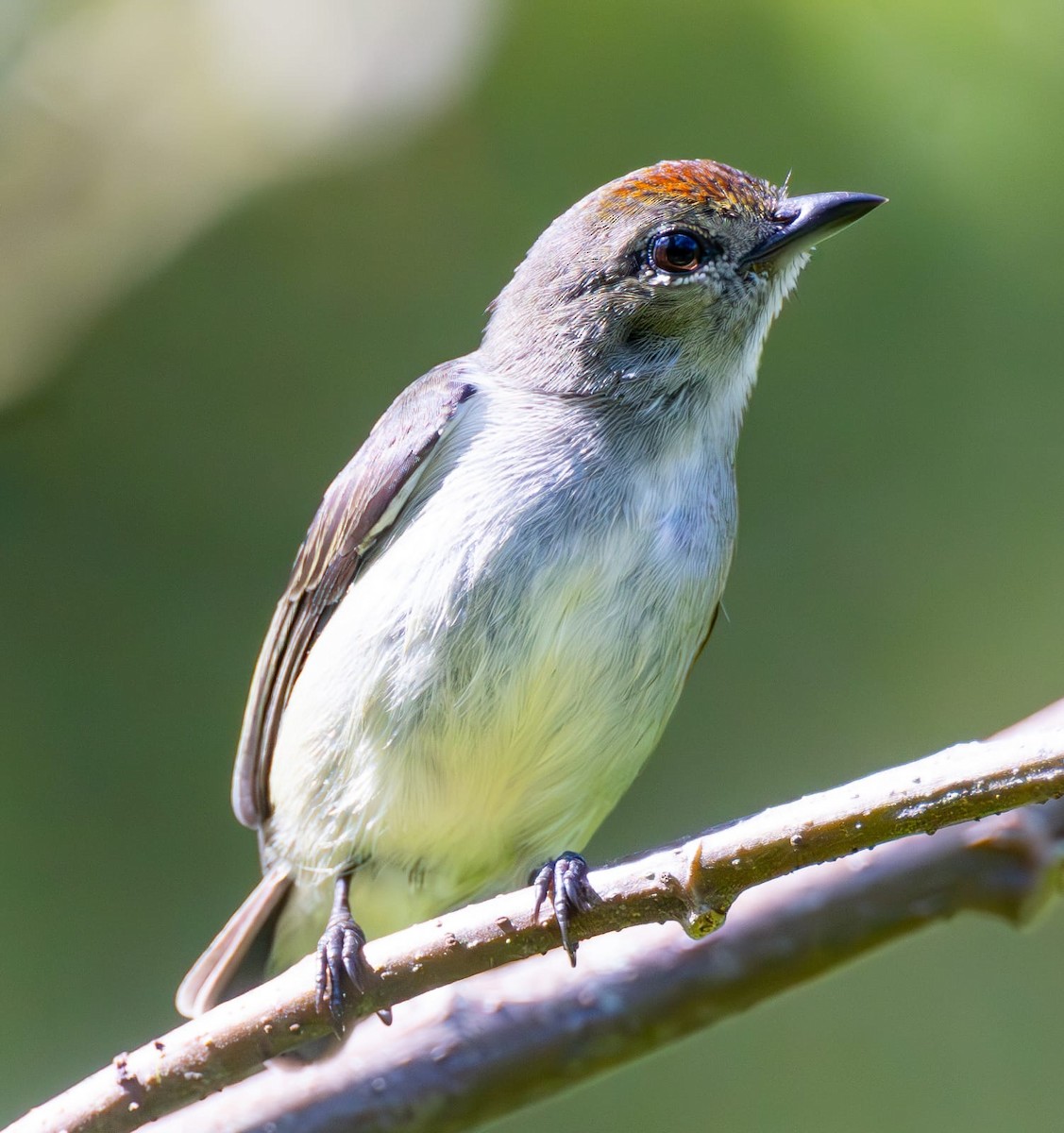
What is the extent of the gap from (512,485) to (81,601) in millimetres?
2893

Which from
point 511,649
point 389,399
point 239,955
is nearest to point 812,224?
point 511,649

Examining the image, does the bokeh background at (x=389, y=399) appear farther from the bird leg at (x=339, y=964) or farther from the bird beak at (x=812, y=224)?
the bird leg at (x=339, y=964)

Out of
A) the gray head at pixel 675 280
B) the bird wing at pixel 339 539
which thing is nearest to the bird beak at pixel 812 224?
the gray head at pixel 675 280

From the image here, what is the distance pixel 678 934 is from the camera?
9.85 ft

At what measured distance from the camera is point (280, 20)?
434 cm

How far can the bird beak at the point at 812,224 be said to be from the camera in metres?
2.80

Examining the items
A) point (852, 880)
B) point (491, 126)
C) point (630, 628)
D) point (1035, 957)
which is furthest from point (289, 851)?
point (1035, 957)

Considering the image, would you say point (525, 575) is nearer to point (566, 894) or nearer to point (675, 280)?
point (566, 894)

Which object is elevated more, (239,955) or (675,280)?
(675,280)

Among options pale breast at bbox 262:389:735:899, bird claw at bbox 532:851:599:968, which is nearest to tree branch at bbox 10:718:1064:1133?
bird claw at bbox 532:851:599:968

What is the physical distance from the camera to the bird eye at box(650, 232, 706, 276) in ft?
9.22

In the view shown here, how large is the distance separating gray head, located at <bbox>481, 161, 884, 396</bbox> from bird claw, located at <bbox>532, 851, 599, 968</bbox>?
1.06m

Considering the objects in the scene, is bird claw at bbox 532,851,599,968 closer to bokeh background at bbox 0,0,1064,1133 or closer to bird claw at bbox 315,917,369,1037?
bird claw at bbox 315,917,369,1037

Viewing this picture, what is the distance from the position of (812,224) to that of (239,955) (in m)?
2.14
